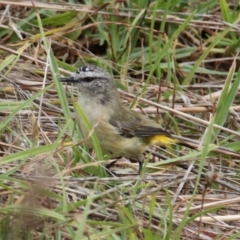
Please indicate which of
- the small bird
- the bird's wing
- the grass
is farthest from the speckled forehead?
the bird's wing

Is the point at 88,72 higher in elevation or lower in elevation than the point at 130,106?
higher

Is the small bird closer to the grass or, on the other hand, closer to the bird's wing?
the bird's wing

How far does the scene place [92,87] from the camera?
16.6ft

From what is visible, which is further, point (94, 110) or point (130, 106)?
point (130, 106)

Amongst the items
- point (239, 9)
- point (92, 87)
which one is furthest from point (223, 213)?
point (239, 9)

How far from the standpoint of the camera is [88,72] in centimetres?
503

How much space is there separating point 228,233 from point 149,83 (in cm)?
185

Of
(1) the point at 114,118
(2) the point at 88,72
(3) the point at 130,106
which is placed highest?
(2) the point at 88,72

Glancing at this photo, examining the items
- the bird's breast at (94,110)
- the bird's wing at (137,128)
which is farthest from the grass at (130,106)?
the bird's wing at (137,128)

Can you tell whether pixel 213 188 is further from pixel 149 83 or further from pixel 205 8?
pixel 205 8

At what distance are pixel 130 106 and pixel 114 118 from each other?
500 mm

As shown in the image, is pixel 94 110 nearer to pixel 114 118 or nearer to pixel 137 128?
pixel 114 118

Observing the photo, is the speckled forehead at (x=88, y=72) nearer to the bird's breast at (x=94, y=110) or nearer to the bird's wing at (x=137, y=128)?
the bird's breast at (x=94, y=110)

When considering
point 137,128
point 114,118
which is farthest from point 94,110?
point 137,128
